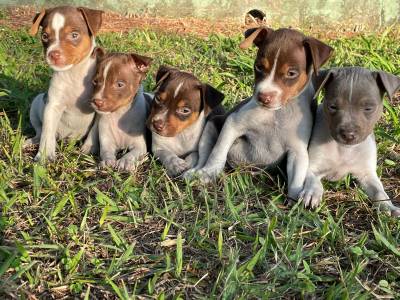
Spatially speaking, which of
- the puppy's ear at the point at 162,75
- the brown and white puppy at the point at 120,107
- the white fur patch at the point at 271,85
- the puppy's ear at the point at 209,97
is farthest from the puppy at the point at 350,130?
the brown and white puppy at the point at 120,107

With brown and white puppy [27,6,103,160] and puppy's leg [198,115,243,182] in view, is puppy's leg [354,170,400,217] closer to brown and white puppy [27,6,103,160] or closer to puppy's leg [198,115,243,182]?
puppy's leg [198,115,243,182]

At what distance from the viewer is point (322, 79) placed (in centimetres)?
476

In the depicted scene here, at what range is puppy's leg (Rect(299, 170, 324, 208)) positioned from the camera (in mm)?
4621

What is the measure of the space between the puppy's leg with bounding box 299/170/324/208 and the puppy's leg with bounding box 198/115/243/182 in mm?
833

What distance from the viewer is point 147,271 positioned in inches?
145

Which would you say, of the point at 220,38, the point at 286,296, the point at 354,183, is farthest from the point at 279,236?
the point at 220,38

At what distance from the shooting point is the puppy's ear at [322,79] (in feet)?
15.6

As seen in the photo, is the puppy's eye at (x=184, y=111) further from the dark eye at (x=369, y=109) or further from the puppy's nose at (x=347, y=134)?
the dark eye at (x=369, y=109)

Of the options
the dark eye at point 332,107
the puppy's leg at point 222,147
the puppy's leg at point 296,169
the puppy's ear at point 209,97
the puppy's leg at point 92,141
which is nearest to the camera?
the dark eye at point 332,107

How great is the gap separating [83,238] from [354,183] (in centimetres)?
262

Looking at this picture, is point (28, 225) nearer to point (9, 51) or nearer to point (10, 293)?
point (10, 293)

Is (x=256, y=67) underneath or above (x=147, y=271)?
above

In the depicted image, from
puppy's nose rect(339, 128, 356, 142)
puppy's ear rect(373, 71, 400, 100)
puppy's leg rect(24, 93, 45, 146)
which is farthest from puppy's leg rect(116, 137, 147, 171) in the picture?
puppy's ear rect(373, 71, 400, 100)

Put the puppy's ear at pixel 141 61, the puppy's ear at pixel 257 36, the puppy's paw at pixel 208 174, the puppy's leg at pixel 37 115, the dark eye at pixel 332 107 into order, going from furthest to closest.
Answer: the puppy's leg at pixel 37 115 < the puppy's ear at pixel 141 61 < the puppy's paw at pixel 208 174 < the puppy's ear at pixel 257 36 < the dark eye at pixel 332 107
